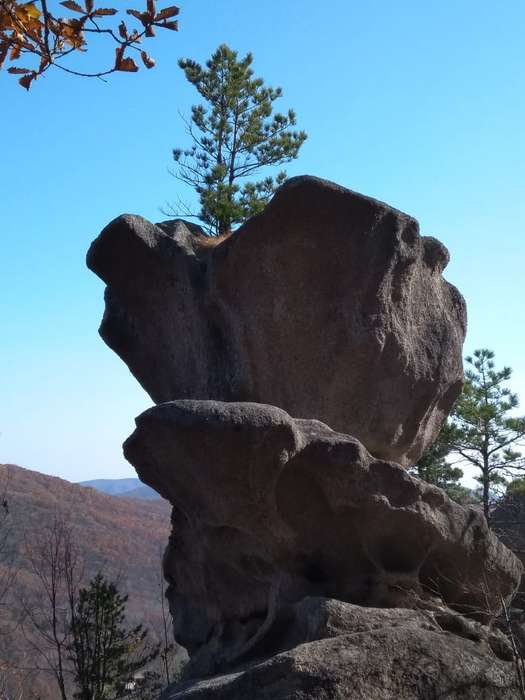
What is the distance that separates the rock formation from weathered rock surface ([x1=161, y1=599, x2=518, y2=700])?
0.05 ft

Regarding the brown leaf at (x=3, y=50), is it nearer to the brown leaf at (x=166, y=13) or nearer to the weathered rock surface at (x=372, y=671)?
the brown leaf at (x=166, y=13)

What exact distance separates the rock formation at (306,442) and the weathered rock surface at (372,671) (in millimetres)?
15

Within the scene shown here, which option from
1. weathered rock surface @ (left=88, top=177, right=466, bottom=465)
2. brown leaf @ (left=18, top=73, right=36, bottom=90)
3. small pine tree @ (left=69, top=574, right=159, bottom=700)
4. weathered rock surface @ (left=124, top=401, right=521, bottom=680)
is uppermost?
weathered rock surface @ (left=88, top=177, right=466, bottom=465)

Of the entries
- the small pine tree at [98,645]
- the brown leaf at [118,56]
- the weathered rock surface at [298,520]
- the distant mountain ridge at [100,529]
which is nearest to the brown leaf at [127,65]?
the brown leaf at [118,56]

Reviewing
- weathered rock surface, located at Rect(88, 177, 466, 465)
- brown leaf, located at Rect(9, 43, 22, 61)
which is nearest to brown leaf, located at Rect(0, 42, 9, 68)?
brown leaf, located at Rect(9, 43, 22, 61)

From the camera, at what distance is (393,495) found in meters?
7.44

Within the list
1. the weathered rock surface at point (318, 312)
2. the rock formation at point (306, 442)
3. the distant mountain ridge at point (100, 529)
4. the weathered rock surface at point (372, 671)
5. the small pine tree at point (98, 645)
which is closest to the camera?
the weathered rock surface at point (372, 671)

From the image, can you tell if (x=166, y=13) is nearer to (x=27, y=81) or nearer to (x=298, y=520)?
(x=27, y=81)

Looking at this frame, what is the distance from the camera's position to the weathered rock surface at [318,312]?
8.16m

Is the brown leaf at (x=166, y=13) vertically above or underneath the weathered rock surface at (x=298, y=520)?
above

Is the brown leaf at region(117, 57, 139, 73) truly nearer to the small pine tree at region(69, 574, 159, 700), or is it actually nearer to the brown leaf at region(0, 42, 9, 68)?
the brown leaf at region(0, 42, 9, 68)

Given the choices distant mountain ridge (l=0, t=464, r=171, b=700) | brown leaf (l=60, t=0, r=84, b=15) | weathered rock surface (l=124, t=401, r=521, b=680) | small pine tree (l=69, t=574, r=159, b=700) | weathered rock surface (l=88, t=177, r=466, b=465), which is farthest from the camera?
distant mountain ridge (l=0, t=464, r=171, b=700)

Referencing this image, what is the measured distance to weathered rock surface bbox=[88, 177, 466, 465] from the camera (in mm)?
8164

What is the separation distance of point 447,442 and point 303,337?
26.6ft
